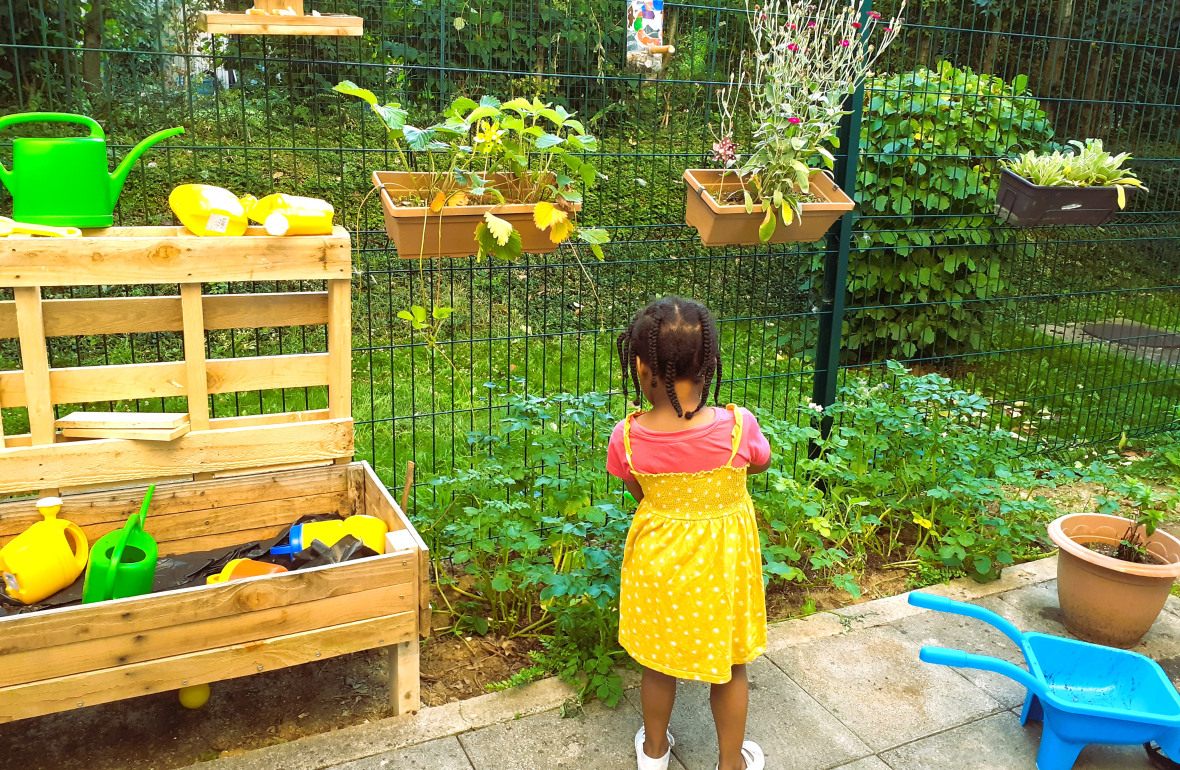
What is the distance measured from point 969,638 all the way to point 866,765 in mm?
945

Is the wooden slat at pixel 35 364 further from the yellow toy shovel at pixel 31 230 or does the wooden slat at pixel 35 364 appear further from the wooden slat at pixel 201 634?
the wooden slat at pixel 201 634

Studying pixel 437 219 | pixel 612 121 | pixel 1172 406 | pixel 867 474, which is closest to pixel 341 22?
pixel 437 219

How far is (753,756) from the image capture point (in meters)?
2.55

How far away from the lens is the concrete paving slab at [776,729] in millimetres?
2596

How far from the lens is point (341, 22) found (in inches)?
108

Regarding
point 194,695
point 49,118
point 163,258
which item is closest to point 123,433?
point 163,258

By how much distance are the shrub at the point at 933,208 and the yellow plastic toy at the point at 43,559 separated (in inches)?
151

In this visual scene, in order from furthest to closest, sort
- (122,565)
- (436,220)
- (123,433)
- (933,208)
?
(933,208) → (436,220) → (123,433) → (122,565)

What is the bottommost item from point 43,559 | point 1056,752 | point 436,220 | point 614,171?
point 1056,752

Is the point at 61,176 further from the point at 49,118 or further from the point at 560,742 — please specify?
the point at 560,742

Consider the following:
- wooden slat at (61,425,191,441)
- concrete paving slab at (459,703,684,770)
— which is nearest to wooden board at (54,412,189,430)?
A: wooden slat at (61,425,191,441)

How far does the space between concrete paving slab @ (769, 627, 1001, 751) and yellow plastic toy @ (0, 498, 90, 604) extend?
218 cm

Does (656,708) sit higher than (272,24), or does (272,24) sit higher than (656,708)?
(272,24)

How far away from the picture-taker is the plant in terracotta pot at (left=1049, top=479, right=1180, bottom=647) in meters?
3.18
